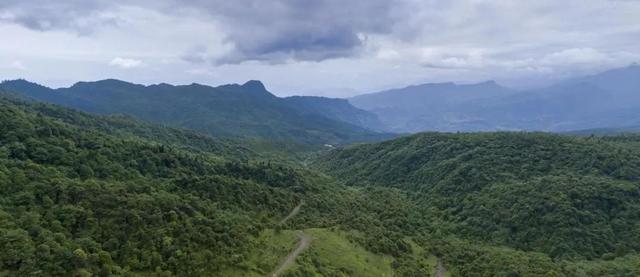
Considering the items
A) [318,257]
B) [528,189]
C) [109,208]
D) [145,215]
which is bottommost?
[318,257]

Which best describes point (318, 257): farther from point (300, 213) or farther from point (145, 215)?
point (145, 215)

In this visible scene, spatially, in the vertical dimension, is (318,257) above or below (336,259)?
above

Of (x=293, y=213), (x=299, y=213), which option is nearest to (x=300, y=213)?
(x=299, y=213)

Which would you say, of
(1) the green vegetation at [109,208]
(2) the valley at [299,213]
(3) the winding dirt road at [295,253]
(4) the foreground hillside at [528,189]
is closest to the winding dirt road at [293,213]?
(2) the valley at [299,213]

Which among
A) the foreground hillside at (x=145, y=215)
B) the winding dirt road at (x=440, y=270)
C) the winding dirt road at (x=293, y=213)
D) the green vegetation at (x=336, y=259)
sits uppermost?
→ the foreground hillside at (x=145, y=215)

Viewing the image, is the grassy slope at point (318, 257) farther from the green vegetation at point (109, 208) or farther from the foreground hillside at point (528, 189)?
the foreground hillside at point (528, 189)

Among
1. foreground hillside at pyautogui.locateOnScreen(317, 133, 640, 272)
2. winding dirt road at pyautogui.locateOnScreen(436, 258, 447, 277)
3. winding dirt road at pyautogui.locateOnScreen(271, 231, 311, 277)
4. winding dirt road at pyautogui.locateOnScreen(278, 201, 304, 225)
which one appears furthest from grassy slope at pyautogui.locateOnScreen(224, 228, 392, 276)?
foreground hillside at pyautogui.locateOnScreen(317, 133, 640, 272)
